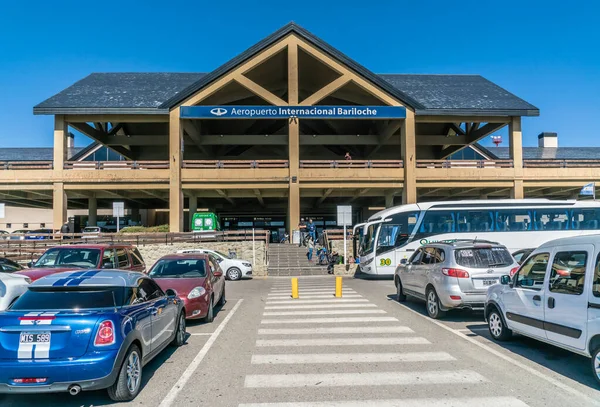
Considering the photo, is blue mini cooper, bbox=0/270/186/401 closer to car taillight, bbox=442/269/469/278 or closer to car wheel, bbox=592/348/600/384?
car wheel, bbox=592/348/600/384

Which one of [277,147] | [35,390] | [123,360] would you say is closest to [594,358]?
[123,360]

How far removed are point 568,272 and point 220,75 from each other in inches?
1102

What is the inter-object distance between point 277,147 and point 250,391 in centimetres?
3569

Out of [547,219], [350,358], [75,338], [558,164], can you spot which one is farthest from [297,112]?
[75,338]

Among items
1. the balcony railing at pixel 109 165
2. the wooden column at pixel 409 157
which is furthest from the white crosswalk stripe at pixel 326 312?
the balcony railing at pixel 109 165

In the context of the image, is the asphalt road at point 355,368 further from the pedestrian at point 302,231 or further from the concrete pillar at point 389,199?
the concrete pillar at point 389,199

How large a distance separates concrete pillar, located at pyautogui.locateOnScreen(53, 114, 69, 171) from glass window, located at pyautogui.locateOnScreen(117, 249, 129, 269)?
20939 mm

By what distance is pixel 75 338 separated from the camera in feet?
15.7

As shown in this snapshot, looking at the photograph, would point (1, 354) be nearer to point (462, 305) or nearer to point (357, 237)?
point (462, 305)

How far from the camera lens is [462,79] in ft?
128

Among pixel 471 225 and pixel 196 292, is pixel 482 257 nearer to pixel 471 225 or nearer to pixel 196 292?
pixel 196 292

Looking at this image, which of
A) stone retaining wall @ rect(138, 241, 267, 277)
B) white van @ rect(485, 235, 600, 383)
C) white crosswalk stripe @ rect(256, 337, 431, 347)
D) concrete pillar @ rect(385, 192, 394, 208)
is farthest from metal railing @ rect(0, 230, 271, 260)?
white van @ rect(485, 235, 600, 383)

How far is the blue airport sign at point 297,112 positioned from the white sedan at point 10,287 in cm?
2262

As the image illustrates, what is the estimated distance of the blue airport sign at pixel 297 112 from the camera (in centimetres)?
3039
